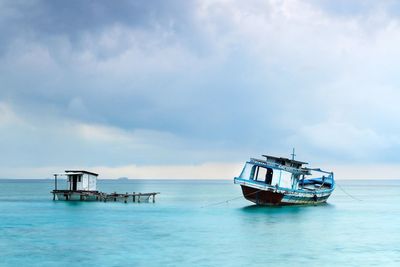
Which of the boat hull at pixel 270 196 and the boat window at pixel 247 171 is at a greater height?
the boat window at pixel 247 171

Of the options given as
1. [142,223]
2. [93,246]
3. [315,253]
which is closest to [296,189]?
[142,223]

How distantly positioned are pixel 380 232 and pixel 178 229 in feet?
59.5

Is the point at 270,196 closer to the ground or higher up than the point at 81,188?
higher up

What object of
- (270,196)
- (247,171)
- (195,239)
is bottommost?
(195,239)

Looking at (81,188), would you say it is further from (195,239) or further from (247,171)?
(195,239)

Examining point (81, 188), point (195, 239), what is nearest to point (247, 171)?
point (195, 239)

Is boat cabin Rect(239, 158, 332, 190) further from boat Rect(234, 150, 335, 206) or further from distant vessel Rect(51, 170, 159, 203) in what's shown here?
distant vessel Rect(51, 170, 159, 203)

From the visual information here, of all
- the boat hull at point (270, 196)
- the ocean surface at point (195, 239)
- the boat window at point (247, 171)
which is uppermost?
the boat window at point (247, 171)

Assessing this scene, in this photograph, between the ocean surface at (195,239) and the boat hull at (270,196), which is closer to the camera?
the ocean surface at (195,239)

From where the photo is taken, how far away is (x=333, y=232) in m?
48.5

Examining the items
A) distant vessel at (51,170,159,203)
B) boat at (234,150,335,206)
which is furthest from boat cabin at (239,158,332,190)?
distant vessel at (51,170,159,203)

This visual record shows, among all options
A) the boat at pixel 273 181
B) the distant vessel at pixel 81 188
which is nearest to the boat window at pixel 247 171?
the boat at pixel 273 181

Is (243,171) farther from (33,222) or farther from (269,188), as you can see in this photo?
(33,222)

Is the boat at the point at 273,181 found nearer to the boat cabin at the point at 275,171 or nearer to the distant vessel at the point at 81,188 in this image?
the boat cabin at the point at 275,171
